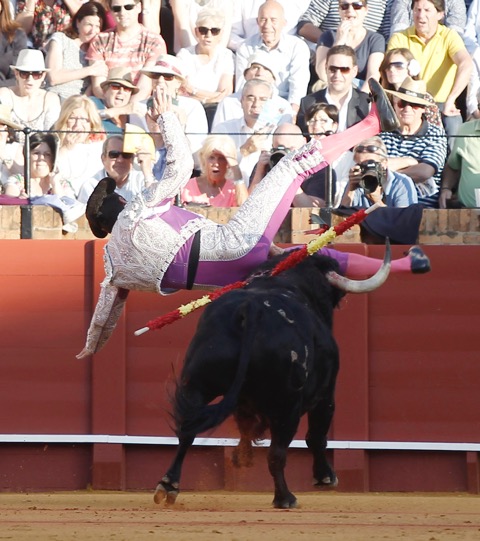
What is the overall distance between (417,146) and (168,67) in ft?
6.11

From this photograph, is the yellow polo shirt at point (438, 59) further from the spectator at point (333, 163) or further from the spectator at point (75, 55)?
the spectator at point (75, 55)

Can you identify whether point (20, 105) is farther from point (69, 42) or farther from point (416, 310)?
point (416, 310)

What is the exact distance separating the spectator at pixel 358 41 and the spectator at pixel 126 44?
1.18 meters

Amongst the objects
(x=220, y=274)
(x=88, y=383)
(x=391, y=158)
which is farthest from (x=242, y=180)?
(x=220, y=274)

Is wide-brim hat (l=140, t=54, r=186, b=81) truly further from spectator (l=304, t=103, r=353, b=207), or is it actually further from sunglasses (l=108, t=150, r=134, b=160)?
spectator (l=304, t=103, r=353, b=207)

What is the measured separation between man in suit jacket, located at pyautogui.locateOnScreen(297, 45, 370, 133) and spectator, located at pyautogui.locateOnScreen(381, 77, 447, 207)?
378 millimetres

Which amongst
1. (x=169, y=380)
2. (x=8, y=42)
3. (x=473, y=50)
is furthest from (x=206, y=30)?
(x=169, y=380)

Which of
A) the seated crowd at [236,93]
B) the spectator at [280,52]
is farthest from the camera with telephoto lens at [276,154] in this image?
the spectator at [280,52]

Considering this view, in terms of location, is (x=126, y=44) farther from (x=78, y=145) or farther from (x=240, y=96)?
(x=78, y=145)

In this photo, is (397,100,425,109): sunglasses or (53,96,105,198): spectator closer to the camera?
(397,100,425,109): sunglasses

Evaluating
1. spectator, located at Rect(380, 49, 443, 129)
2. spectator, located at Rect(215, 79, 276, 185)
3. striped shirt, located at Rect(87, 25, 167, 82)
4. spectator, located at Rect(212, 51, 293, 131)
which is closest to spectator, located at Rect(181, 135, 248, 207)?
spectator, located at Rect(215, 79, 276, 185)

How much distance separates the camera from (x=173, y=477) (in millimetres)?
6293

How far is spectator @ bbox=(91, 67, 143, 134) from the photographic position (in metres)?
9.70

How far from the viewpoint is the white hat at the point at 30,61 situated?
9.81m
